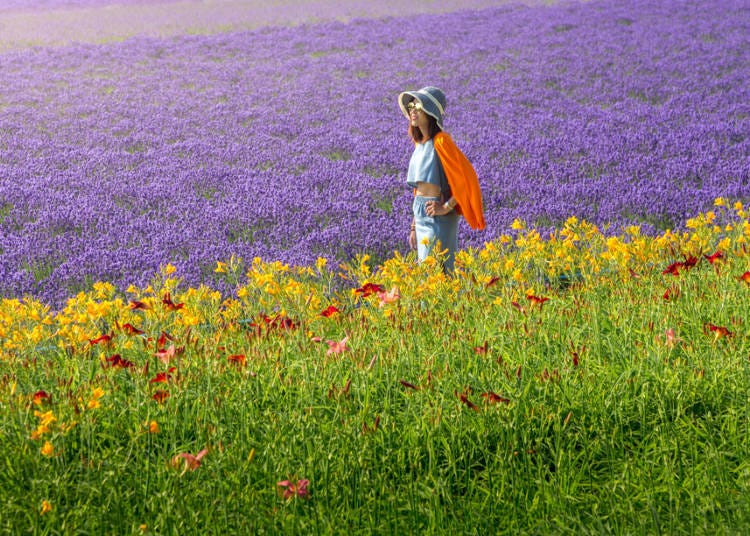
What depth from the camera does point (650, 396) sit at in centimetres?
340

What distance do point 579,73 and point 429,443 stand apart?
44.5 feet

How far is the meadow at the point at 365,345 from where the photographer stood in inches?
112

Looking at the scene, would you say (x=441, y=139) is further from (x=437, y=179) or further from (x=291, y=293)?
(x=291, y=293)

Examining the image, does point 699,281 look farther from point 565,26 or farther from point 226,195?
point 565,26

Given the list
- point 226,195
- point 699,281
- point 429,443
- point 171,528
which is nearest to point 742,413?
point 429,443

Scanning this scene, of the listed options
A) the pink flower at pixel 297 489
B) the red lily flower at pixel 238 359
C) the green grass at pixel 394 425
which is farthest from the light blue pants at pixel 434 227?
the pink flower at pixel 297 489

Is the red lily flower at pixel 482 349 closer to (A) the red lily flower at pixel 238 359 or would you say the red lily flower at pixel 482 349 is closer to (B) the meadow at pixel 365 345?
(B) the meadow at pixel 365 345

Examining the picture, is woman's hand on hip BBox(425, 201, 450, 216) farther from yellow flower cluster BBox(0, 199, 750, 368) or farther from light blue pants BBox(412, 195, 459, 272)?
yellow flower cluster BBox(0, 199, 750, 368)

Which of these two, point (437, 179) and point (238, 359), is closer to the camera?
point (238, 359)

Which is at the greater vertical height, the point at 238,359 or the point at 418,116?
the point at 418,116

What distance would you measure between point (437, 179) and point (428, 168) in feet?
0.30

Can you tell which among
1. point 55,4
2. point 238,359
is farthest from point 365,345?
point 55,4

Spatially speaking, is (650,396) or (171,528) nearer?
(171,528)

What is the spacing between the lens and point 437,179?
5395mm
